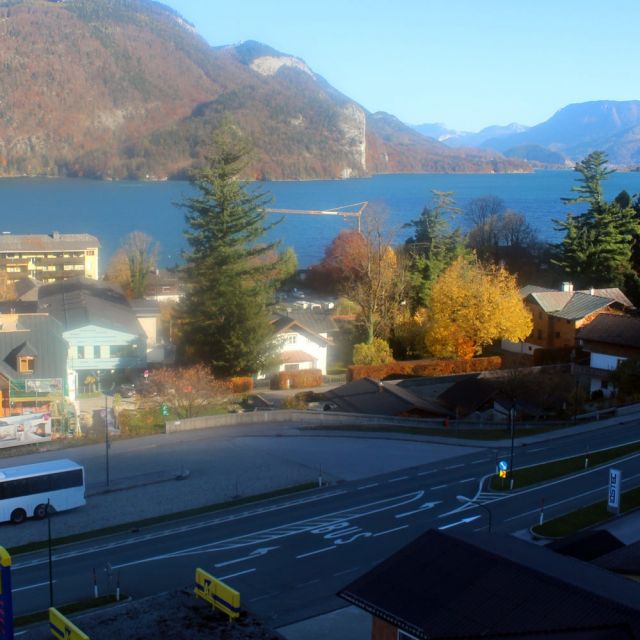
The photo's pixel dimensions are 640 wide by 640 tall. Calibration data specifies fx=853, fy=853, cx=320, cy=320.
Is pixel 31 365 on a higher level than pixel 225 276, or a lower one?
lower

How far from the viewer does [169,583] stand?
17.5m

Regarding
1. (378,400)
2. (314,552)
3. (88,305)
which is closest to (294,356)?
(378,400)

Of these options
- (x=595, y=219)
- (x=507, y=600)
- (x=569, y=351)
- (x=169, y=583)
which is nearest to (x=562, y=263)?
(x=595, y=219)

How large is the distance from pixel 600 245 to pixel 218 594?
155 ft

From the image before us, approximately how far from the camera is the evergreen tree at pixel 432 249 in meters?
54.4

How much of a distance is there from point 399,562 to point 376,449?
61.8 feet

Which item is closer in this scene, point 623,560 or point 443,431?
point 623,560

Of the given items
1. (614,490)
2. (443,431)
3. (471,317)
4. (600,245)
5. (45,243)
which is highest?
(45,243)

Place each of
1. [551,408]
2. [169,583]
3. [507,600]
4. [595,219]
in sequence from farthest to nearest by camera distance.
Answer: [595,219], [551,408], [169,583], [507,600]

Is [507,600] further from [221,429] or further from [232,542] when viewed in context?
[221,429]

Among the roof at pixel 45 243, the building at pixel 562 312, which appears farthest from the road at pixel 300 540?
the roof at pixel 45 243

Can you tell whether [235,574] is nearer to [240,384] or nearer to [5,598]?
[5,598]

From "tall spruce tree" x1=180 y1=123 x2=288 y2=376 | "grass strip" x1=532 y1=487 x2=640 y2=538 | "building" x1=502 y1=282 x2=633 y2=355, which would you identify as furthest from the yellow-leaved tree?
"grass strip" x1=532 y1=487 x2=640 y2=538

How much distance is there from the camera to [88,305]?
50.0 metres
